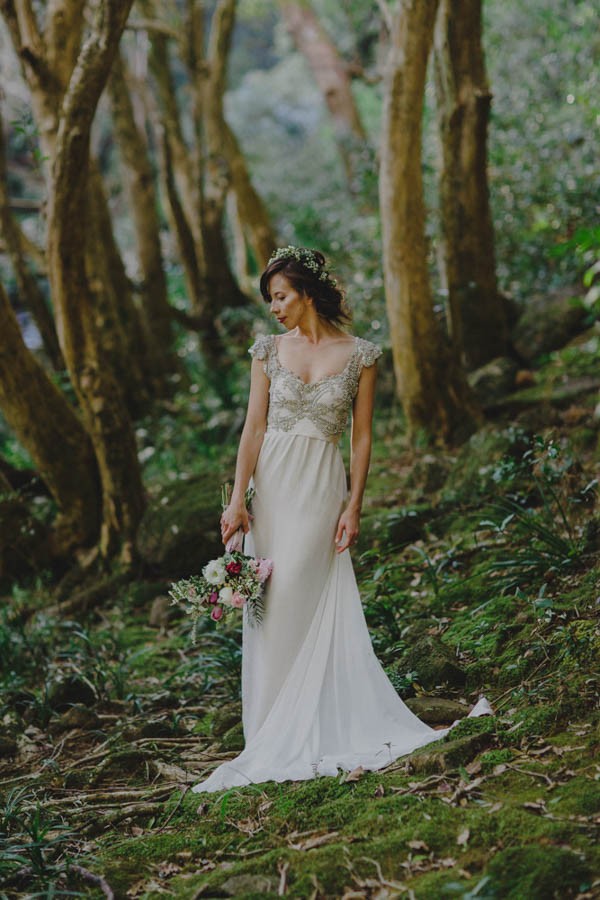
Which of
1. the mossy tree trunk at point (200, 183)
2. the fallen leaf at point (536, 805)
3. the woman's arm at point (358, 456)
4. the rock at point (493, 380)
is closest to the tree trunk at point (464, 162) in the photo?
the rock at point (493, 380)

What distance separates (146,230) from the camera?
1320 centimetres

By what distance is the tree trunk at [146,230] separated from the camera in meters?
12.9

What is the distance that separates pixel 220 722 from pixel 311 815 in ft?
5.09

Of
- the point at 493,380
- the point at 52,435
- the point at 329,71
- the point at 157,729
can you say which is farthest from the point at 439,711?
the point at 329,71

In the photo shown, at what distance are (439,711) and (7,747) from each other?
2.46m

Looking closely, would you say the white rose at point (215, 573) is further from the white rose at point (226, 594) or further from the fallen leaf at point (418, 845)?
the fallen leaf at point (418, 845)

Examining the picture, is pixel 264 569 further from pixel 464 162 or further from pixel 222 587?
pixel 464 162

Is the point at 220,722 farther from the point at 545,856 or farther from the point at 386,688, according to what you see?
the point at 545,856

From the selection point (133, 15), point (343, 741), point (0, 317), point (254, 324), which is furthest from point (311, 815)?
point (133, 15)

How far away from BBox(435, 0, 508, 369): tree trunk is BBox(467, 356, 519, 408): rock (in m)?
0.28

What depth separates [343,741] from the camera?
404cm

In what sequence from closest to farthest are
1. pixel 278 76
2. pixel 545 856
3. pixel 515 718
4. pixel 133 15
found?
pixel 545 856 → pixel 515 718 → pixel 133 15 → pixel 278 76

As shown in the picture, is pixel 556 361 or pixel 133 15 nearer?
pixel 556 361

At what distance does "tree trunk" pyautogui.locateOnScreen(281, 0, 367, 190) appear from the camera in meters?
16.7
